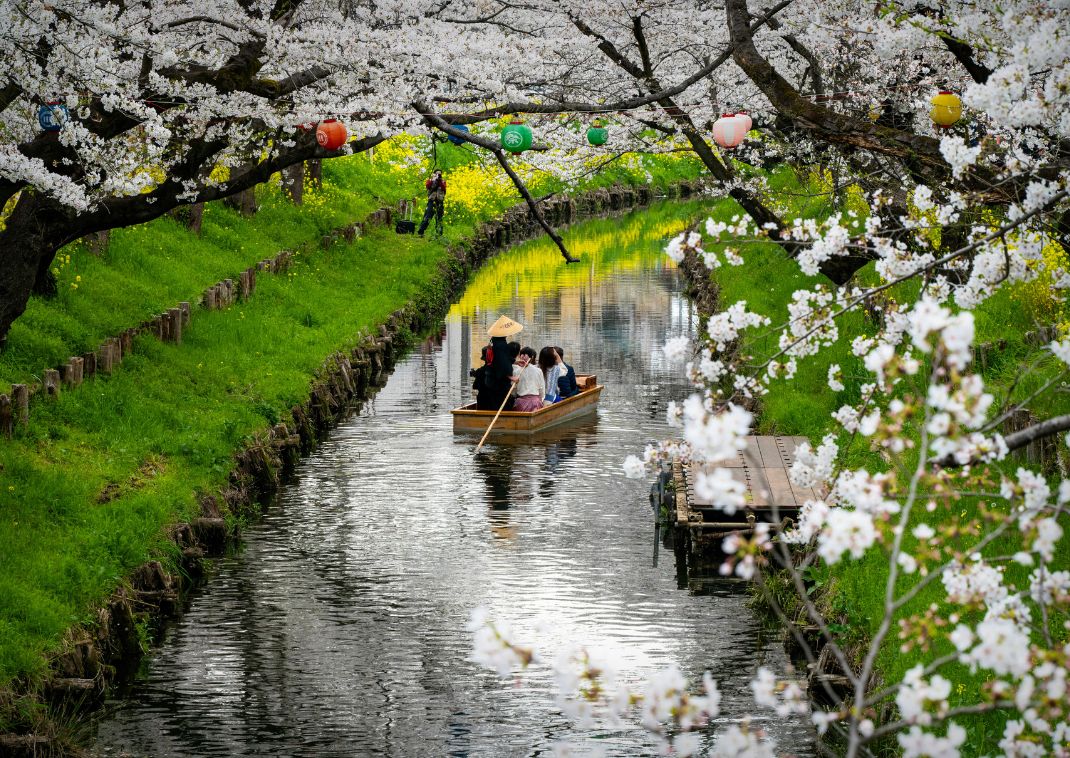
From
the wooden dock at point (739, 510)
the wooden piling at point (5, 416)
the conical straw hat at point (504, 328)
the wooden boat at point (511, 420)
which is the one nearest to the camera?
the wooden piling at point (5, 416)

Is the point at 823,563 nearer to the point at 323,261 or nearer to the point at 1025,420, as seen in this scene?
the point at 1025,420

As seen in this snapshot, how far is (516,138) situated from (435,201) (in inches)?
870

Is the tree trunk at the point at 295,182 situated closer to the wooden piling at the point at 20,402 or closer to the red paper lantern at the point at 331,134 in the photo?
the wooden piling at the point at 20,402

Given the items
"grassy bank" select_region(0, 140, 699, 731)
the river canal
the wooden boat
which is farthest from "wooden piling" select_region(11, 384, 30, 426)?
the wooden boat

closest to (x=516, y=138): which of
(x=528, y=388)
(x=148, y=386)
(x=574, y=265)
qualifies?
(x=148, y=386)

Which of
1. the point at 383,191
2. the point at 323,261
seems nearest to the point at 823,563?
the point at 323,261

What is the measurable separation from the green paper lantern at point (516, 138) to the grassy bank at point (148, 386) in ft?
17.2

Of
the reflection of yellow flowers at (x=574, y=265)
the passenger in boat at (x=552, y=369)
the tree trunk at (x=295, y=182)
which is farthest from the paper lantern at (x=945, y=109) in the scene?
the tree trunk at (x=295, y=182)

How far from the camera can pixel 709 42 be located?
71.3 feet

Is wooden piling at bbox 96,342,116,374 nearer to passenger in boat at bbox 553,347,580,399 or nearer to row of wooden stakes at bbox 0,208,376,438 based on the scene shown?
row of wooden stakes at bbox 0,208,376,438

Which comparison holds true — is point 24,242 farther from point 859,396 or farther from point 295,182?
point 295,182

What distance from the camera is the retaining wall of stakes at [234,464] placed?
441 inches

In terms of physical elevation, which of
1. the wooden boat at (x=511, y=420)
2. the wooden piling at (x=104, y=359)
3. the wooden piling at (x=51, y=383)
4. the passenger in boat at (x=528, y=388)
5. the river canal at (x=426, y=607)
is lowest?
the river canal at (x=426, y=607)

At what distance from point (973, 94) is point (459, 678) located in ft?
25.0
